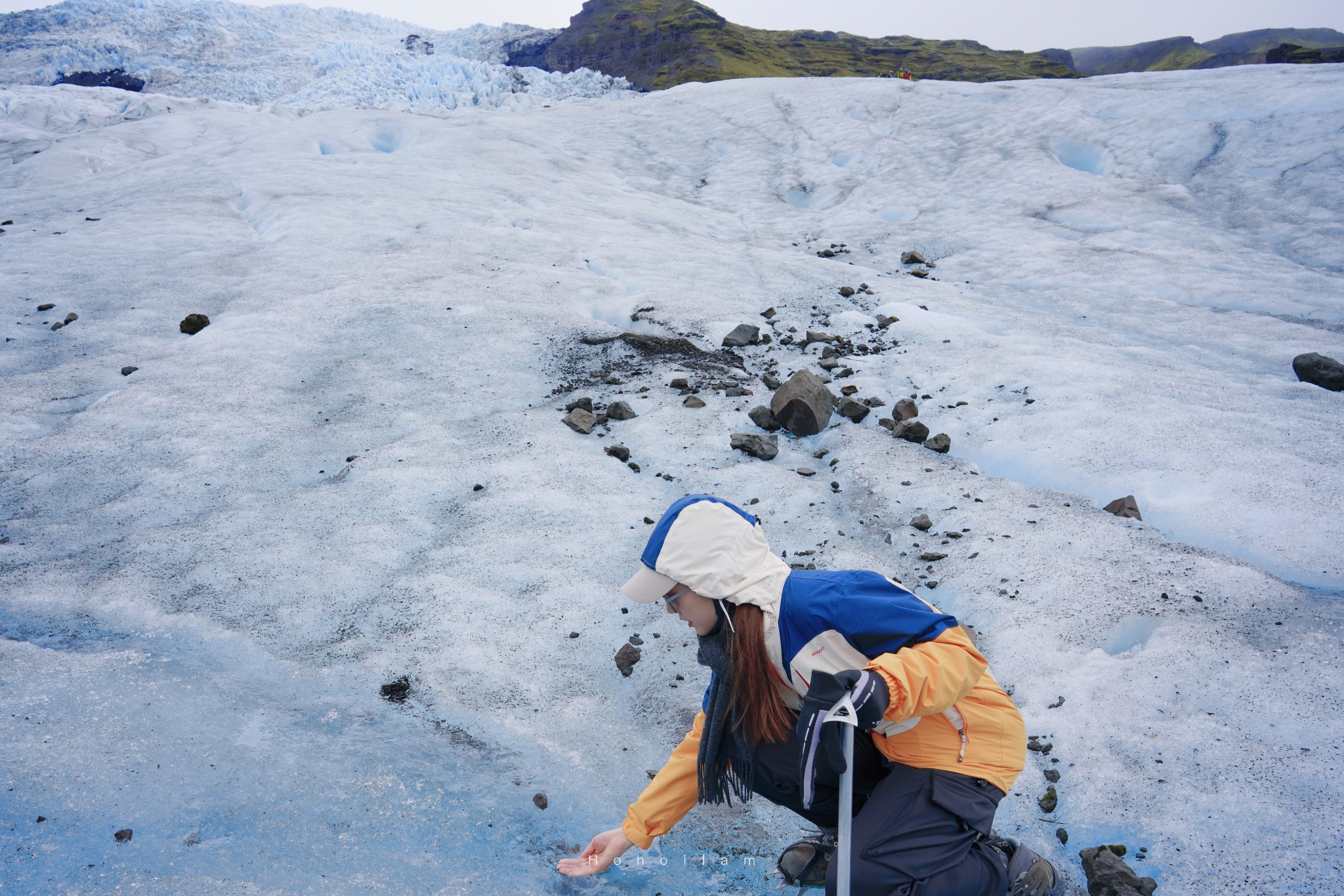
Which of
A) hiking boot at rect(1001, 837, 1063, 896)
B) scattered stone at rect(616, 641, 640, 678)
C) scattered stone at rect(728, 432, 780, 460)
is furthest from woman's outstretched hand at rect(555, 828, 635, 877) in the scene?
scattered stone at rect(728, 432, 780, 460)

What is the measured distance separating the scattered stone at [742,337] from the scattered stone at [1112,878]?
5.30m

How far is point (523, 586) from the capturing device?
13.6 feet

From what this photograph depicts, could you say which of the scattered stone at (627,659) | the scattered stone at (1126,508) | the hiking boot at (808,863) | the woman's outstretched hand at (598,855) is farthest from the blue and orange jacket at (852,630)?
the scattered stone at (1126,508)

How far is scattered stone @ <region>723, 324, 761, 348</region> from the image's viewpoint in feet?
23.4

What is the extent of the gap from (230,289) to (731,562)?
741 cm

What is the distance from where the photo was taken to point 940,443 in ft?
17.7

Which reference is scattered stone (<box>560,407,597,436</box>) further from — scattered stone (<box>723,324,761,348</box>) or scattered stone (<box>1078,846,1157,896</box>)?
scattered stone (<box>1078,846,1157,896</box>)

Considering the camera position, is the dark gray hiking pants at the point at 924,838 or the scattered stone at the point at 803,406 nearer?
the dark gray hiking pants at the point at 924,838

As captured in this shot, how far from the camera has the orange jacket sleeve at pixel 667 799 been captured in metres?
2.47

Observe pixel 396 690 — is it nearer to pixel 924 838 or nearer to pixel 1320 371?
pixel 924 838

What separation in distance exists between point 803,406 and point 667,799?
365 cm

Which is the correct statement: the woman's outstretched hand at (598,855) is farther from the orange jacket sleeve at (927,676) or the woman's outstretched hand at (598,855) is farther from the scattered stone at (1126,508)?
the scattered stone at (1126,508)

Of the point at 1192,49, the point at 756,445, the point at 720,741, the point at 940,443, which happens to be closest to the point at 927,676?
the point at 720,741

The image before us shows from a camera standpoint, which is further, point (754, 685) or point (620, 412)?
point (620, 412)
